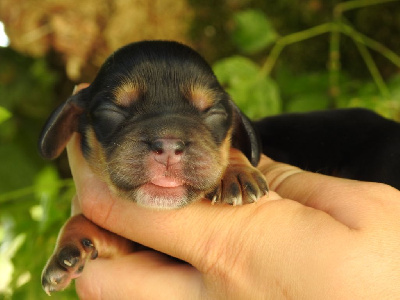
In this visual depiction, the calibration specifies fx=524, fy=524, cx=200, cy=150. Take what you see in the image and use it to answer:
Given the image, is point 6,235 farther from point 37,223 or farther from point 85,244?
point 85,244

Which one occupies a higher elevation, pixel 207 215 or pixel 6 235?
pixel 207 215

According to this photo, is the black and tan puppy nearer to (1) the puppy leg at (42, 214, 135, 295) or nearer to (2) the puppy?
(1) the puppy leg at (42, 214, 135, 295)

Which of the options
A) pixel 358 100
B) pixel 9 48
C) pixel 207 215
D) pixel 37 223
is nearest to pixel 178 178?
pixel 207 215

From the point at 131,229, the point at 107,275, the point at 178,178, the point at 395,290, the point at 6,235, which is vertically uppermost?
the point at 178,178

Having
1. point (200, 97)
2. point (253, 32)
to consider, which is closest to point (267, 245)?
point (200, 97)

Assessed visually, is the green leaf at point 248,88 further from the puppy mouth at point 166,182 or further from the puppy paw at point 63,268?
the puppy paw at point 63,268

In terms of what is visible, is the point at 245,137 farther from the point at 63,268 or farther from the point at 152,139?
the point at 63,268

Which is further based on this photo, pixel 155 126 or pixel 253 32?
pixel 253 32
